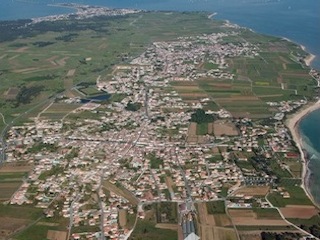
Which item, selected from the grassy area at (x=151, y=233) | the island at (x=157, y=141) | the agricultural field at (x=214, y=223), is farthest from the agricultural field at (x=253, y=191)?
the grassy area at (x=151, y=233)

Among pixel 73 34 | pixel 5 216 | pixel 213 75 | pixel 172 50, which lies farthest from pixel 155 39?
pixel 5 216

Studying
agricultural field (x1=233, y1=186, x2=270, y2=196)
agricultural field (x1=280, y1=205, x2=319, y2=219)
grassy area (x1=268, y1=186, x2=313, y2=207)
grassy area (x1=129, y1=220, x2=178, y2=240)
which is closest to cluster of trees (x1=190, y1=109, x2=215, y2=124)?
agricultural field (x1=233, y1=186, x2=270, y2=196)

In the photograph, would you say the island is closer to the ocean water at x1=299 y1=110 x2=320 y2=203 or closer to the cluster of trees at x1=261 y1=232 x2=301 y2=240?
the cluster of trees at x1=261 y1=232 x2=301 y2=240

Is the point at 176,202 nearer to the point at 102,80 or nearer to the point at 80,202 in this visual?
the point at 80,202

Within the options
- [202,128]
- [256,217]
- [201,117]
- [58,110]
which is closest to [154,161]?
[202,128]

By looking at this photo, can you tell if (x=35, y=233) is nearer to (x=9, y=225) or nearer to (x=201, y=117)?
(x=9, y=225)

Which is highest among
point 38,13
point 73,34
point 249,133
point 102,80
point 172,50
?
point 38,13
